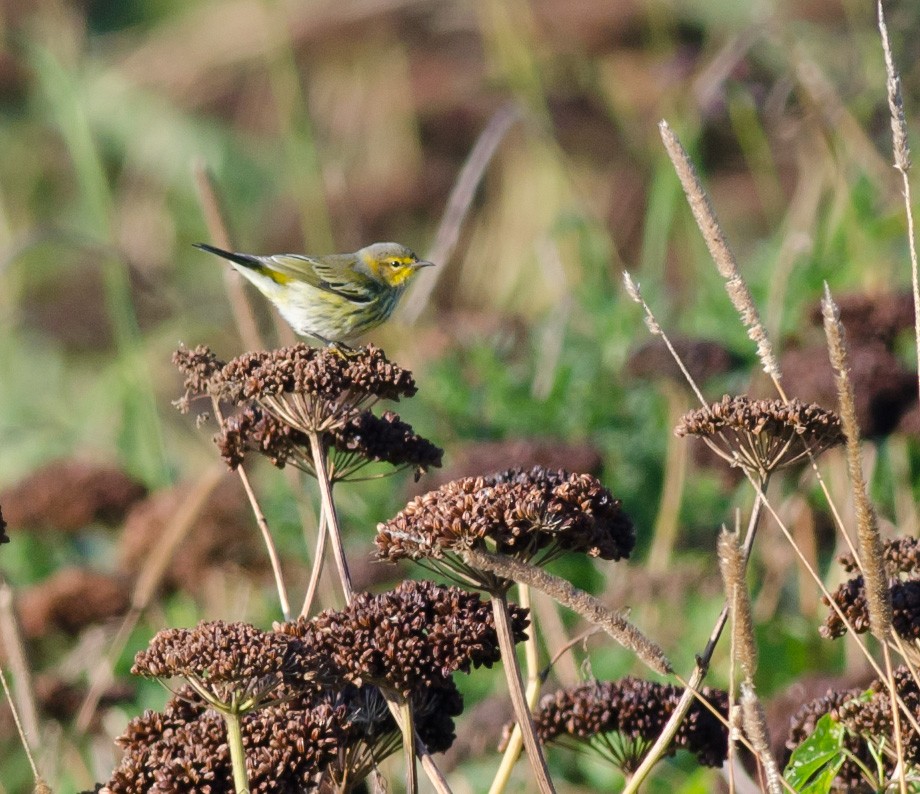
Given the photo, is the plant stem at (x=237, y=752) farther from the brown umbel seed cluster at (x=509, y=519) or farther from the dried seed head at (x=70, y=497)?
the dried seed head at (x=70, y=497)

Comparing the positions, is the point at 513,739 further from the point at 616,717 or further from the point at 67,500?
the point at 67,500

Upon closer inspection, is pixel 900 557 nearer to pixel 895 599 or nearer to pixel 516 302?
pixel 895 599

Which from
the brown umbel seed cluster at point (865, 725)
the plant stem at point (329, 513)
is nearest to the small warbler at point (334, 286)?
the plant stem at point (329, 513)

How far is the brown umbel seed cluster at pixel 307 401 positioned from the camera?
2682 mm

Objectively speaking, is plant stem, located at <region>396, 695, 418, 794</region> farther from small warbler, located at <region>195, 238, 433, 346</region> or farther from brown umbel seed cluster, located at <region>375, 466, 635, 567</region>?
A: small warbler, located at <region>195, 238, 433, 346</region>

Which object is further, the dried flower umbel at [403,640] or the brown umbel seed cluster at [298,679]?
the dried flower umbel at [403,640]

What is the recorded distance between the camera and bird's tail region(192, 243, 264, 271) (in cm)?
460

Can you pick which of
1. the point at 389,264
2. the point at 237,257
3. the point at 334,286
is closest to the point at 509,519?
the point at 237,257

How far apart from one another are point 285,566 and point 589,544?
351 cm

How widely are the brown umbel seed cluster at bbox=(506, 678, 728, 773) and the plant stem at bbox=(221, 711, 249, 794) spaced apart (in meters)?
0.74

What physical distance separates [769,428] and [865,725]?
1.70 feet

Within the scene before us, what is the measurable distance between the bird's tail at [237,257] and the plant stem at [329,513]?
1.91 meters

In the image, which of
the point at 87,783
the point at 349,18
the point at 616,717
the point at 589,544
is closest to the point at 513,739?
the point at 616,717

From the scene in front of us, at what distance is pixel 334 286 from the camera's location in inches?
208
